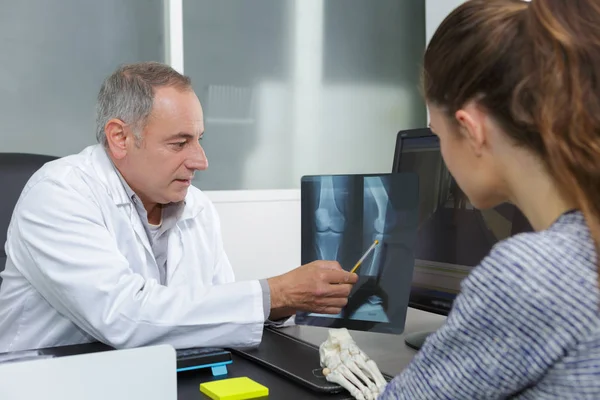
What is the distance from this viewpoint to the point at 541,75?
24.6 inches

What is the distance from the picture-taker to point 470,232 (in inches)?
50.9

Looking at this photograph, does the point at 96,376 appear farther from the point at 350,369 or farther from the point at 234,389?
the point at 350,369

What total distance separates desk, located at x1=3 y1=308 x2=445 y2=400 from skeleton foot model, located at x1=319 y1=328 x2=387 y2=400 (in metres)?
0.02

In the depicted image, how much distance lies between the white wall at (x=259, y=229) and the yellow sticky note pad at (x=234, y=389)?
5.66ft

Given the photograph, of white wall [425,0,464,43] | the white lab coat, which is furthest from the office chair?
white wall [425,0,464,43]

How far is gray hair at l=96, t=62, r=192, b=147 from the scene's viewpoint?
1.54 m

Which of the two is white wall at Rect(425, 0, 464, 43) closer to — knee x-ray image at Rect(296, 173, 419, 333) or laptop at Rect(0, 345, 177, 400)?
knee x-ray image at Rect(296, 173, 419, 333)

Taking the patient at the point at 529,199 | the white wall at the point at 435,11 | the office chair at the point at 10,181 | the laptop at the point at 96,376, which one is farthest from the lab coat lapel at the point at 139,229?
the white wall at the point at 435,11

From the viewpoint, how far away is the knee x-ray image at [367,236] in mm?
1199

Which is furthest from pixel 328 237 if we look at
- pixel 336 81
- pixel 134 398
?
pixel 336 81

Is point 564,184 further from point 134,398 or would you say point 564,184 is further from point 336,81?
point 336,81

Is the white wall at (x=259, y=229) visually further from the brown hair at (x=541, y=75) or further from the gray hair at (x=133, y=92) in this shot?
the brown hair at (x=541, y=75)

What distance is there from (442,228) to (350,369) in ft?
1.47

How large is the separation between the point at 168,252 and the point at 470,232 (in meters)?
0.70
